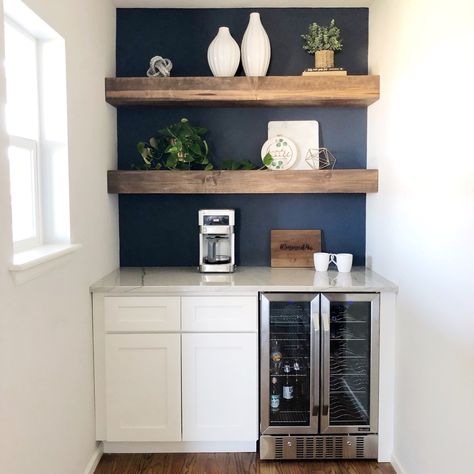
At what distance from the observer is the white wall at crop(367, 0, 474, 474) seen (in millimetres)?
1875

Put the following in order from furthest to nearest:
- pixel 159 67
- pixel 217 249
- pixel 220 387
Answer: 1. pixel 217 249
2. pixel 159 67
3. pixel 220 387

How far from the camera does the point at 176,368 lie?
271 centimetres

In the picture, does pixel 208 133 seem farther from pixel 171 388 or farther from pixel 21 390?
pixel 21 390

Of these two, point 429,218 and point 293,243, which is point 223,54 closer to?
point 293,243

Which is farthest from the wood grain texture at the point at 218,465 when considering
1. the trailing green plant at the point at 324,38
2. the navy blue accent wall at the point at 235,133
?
the trailing green plant at the point at 324,38

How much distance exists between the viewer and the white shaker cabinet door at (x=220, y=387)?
2.70 metres

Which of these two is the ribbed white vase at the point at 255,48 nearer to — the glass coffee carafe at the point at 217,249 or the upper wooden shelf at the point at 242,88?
the upper wooden shelf at the point at 242,88

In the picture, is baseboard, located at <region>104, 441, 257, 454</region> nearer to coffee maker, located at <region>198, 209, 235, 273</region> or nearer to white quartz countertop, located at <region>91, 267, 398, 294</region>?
white quartz countertop, located at <region>91, 267, 398, 294</region>

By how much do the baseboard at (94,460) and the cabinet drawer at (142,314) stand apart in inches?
24.4

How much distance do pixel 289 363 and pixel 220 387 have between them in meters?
0.38

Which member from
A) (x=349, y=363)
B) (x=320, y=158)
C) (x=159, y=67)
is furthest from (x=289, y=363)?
(x=159, y=67)

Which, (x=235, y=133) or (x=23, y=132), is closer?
(x=23, y=132)

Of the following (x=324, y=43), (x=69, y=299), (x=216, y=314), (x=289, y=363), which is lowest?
(x=289, y=363)

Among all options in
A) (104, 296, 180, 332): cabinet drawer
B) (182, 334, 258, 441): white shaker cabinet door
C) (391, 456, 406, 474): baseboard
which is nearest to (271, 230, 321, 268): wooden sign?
(182, 334, 258, 441): white shaker cabinet door
